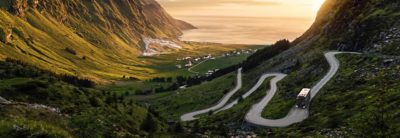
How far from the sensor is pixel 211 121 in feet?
455

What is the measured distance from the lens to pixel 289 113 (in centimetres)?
10456

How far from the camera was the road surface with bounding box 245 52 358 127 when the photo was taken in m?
96.6

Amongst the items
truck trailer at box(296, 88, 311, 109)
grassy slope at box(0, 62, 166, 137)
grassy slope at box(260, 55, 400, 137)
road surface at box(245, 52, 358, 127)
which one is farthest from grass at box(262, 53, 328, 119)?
grassy slope at box(0, 62, 166, 137)

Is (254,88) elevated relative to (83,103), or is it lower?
lower

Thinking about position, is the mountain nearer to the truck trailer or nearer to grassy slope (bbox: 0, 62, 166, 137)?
the truck trailer

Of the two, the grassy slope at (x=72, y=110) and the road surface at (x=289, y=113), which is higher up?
the grassy slope at (x=72, y=110)

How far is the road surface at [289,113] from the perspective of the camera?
96588 mm

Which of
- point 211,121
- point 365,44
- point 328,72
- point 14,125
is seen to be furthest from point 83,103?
point 365,44

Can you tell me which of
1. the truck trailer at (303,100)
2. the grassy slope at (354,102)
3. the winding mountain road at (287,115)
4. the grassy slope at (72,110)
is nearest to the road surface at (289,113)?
the winding mountain road at (287,115)

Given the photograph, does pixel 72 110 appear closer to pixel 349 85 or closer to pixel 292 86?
pixel 349 85

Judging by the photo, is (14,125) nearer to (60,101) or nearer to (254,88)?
(60,101)

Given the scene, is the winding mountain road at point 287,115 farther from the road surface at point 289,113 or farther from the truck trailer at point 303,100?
the truck trailer at point 303,100

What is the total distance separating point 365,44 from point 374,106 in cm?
7400

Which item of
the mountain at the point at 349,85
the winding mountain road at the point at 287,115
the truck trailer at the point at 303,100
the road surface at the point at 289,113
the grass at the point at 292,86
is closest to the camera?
the mountain at the point at 349,85
